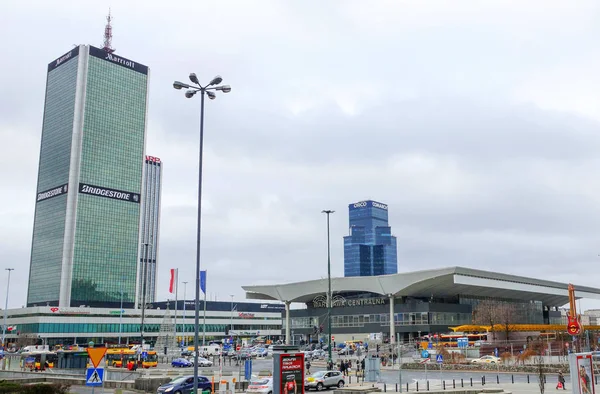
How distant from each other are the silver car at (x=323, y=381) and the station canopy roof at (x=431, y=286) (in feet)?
194

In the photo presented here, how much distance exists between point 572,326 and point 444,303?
91.1m

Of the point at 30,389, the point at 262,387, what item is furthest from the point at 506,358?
the point at 30,389

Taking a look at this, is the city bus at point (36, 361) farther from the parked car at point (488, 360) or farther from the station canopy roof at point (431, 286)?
the station canopy roof at point (431, 286)

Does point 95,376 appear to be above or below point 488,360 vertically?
above

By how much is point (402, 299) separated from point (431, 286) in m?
9.81

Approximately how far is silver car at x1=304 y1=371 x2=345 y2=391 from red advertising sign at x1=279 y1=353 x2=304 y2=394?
1286cm

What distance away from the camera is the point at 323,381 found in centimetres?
4253

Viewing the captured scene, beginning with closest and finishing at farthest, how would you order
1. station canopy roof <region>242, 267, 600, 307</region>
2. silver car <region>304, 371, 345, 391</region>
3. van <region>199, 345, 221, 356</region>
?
silver car <region>304, 371, 345, 391</region> → van <region>199, 345, 221, 356</region> → station canopy roof <region>242, 267, 600, 307</region>

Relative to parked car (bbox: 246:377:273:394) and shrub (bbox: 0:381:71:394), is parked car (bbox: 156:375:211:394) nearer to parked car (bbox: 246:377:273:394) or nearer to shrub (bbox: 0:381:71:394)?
parked car (bbox: 246:377:273:394)

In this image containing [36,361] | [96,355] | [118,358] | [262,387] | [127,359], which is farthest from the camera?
[118,358]

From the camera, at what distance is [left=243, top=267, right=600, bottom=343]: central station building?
106 m

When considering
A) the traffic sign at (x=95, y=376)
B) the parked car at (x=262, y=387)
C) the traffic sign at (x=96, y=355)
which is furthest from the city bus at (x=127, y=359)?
the traffic sign at (x=95, y=376)

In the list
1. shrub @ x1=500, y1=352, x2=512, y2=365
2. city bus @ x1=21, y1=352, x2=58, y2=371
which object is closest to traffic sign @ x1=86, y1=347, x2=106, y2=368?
city bus @ x1=21, y1=352, x2=58, y2=371

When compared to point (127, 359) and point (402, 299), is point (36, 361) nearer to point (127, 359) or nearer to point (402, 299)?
point (127, 359)
